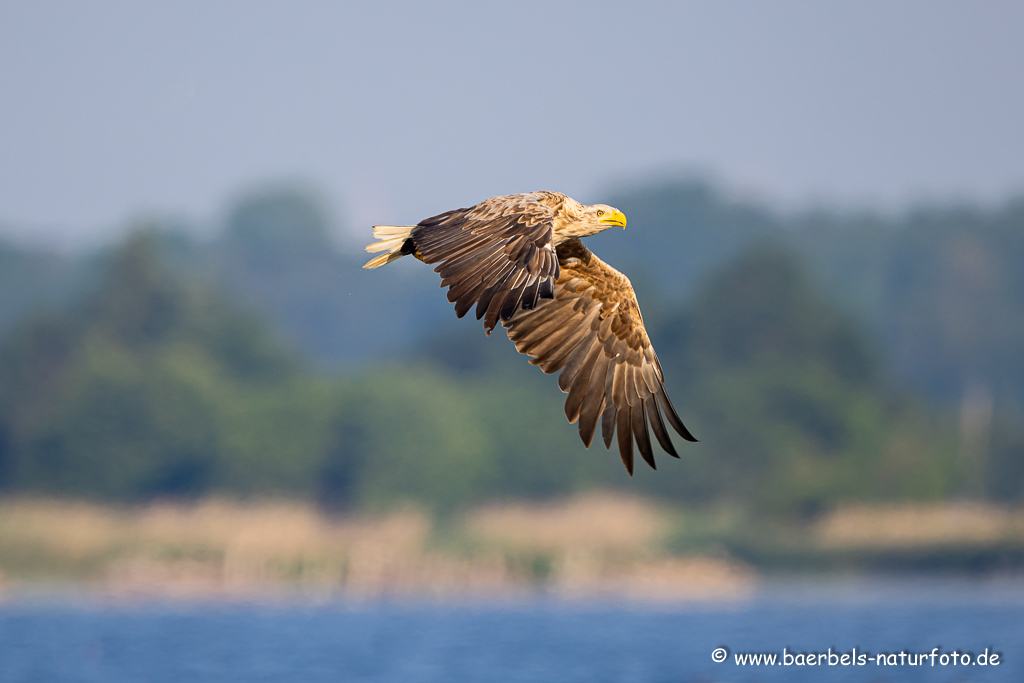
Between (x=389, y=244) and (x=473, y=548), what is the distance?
36.7 meters

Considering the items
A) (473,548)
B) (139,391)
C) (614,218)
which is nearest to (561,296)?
(614,218)

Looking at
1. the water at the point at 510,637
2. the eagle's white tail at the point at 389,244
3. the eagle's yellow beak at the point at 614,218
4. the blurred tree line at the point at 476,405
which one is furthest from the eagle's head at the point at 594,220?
the blurred tree line at the point at 476,405

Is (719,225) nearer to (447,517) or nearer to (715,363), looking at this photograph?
(715,363)

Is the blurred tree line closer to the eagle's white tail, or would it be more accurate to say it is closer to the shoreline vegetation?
the shoreline vegetation

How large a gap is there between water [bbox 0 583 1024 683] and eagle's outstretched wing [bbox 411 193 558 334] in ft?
54.1

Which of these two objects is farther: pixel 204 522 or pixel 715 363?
pixel 715 363

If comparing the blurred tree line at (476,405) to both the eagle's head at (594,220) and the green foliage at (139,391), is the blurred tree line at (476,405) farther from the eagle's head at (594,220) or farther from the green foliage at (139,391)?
the eagle's head at (594,220)

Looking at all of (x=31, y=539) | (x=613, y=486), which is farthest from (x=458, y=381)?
(x=31, y=539)

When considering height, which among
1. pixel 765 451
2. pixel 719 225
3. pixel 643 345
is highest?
pixel 719 225

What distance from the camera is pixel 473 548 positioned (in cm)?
4803

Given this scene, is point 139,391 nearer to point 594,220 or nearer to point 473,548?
point 473,548

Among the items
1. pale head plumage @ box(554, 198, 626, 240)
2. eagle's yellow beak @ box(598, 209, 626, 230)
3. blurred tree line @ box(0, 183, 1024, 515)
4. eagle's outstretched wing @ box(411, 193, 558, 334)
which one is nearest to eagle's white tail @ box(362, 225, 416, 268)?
eagle's outstretched wing @ box(411, 193, 558, 334)

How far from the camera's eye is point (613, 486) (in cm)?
5469

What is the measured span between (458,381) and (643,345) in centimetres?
4919
